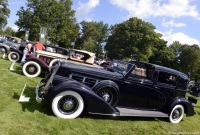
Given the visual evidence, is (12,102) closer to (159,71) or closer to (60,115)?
(60,115)

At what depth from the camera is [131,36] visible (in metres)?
51.8

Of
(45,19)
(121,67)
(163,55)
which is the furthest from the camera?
(163,55)

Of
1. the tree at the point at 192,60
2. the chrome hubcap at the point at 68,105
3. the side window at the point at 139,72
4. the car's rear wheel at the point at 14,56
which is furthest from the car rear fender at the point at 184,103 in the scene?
the tree at the point at 192,60

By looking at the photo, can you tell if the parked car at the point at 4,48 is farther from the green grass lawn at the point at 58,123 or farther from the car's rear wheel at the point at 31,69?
Answer: the green grass lawn at the point at 58,123

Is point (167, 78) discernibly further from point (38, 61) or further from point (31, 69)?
point (31, 69)

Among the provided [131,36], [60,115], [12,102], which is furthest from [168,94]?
[131,36]

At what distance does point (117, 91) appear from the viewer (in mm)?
6273

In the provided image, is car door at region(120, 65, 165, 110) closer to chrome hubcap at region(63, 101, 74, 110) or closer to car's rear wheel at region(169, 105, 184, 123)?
car's rear wheel at region(169, 105, 184, 123)

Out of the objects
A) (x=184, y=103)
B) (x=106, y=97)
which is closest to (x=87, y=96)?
(x=106, y=97)

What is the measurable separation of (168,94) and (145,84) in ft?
3.15

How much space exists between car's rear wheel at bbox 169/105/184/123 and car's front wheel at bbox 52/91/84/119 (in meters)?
3.28

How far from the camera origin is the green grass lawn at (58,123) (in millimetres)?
4709

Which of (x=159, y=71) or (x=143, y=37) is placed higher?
(x=143, y=37)

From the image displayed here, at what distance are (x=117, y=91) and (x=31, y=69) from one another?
206 inches
